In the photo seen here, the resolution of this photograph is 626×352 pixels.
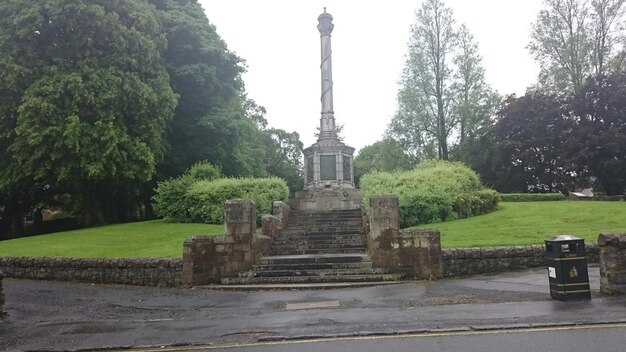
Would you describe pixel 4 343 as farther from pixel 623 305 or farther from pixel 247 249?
pixel 623 305

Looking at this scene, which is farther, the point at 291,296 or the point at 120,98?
the point at 120,98

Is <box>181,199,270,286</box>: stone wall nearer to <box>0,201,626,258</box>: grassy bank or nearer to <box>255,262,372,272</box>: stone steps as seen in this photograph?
<box>255,262,372,272</box>: stone steps

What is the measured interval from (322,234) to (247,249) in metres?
4.40

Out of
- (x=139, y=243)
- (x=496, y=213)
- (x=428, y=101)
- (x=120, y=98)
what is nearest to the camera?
(x=139, y=243)

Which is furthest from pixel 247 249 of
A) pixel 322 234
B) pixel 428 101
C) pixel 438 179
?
pixel 428 101

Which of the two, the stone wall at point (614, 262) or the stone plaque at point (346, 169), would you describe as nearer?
the stone wall at point (614, 262)

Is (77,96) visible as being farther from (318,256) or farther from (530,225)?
(530,225)

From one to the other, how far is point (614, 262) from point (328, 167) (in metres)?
18.1

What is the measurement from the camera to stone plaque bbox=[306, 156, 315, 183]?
87.7ft

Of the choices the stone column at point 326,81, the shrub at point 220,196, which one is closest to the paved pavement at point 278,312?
the shrub at point 220,196

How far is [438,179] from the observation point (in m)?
22.2

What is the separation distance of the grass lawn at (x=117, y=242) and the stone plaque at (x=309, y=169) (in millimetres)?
7156

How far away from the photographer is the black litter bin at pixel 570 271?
8953 millimetres

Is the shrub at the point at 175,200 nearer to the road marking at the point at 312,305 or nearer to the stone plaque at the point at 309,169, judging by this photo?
the stone plaque at the point at 309,169
